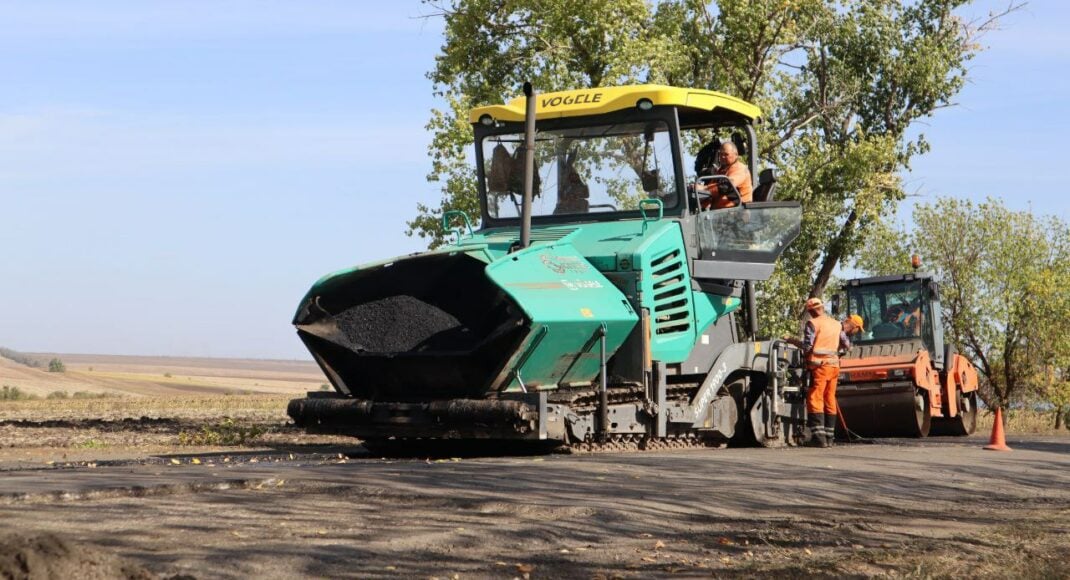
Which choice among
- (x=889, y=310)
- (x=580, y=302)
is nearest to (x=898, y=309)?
(x=889, y=310)

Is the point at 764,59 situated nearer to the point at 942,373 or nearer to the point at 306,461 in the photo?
the point at 942,373

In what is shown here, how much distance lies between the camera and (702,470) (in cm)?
1147

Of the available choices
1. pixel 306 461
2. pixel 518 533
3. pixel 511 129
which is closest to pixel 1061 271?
pixel 511 129

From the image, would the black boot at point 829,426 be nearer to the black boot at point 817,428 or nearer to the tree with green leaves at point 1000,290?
the black boot at point 817,428

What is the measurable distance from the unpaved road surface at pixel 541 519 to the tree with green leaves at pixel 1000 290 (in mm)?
28155

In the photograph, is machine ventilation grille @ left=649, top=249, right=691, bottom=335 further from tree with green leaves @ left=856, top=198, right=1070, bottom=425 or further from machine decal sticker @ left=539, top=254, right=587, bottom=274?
tree with green leaves @ left=856, top=198, right=1070, bottom=425

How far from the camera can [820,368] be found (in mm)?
17094

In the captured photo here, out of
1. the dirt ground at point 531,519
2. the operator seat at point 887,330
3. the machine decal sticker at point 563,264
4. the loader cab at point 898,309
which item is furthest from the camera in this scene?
the operator seat at point 887,330

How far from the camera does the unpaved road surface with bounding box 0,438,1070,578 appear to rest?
6.53 meters

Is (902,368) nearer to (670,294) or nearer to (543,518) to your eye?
(670,294)

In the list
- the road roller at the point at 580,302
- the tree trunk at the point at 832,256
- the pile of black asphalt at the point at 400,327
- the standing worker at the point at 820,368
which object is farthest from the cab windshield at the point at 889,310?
the pile of black asphalt at the point at 400,327

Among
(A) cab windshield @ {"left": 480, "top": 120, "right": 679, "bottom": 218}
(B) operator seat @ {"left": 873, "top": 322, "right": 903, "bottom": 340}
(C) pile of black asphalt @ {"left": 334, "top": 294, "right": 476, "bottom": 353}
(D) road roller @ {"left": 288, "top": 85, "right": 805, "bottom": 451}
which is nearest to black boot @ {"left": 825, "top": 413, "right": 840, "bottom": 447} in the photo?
(D) road roller @ {"left": 288, "top": 85, "right": 805, "bottom": 451}

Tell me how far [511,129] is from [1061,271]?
101 feet

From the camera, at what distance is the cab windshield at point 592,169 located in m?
14.4
